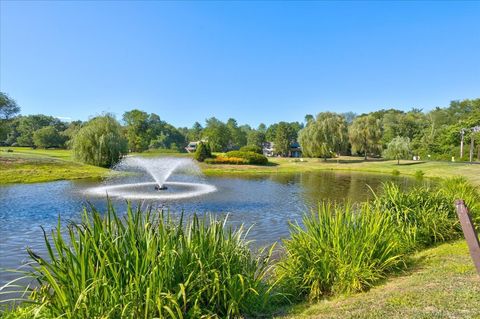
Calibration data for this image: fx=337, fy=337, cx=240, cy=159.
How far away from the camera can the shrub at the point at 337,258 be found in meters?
6.44

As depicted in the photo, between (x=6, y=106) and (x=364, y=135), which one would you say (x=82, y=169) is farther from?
(x=364, y=135)

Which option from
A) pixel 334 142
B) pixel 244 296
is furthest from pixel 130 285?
pixel 334 142

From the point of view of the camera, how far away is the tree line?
60344 millimetres

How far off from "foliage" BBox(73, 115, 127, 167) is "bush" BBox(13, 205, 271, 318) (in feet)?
133

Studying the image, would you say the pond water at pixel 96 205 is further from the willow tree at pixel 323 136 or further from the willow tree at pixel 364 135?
the willow tree at pixel 364 135

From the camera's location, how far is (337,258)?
662 centimetres

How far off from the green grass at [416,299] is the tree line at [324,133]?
44709mm

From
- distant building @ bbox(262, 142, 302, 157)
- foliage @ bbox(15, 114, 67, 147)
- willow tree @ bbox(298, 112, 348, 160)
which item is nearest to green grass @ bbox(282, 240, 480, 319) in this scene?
willow tree @ bbox(298, 112, 348, 160)

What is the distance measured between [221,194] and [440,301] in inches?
786

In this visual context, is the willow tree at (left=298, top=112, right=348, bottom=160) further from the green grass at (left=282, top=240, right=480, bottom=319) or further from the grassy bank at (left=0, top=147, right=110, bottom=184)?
the green grass at (left=282, top=240, right=480, bottom=319)

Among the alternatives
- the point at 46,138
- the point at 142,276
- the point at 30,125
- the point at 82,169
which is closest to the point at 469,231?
the point at 142,276

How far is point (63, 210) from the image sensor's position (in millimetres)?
17234

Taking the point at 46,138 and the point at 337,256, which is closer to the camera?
the point at 337,256

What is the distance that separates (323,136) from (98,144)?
3742 centimetres
